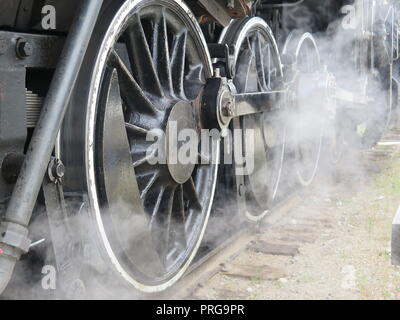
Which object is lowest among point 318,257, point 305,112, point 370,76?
point 318,257

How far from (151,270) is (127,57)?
0.78 meters

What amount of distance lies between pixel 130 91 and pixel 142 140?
188 millimetres

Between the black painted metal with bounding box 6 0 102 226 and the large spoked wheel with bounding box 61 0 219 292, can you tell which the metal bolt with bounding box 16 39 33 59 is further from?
the large spoked wheel with bounding box 61 0 219 292

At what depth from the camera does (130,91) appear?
2014 millimetres

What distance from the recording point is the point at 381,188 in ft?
16.9

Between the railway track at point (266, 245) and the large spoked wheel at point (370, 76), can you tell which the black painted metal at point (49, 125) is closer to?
the railway track at point (266, 245)

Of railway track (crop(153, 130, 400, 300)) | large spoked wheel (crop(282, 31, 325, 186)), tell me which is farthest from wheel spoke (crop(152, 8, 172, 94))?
large spoked wheel (crop(282, 31, 325, 186))

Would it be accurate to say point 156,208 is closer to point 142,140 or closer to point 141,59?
point 142,140

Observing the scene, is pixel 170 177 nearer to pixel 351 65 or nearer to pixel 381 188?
pixel 381 188

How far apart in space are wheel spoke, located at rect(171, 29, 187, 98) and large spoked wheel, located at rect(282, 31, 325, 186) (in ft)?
5.77

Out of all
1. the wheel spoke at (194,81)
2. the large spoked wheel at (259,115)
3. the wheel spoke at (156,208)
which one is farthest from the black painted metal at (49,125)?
the large spoked wheel at (259,115)

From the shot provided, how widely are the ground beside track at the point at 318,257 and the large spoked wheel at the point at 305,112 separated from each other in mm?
279

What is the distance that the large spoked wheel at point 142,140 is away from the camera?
168 centimetres

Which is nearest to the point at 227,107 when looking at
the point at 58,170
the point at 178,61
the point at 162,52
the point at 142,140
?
the point at 178,61
